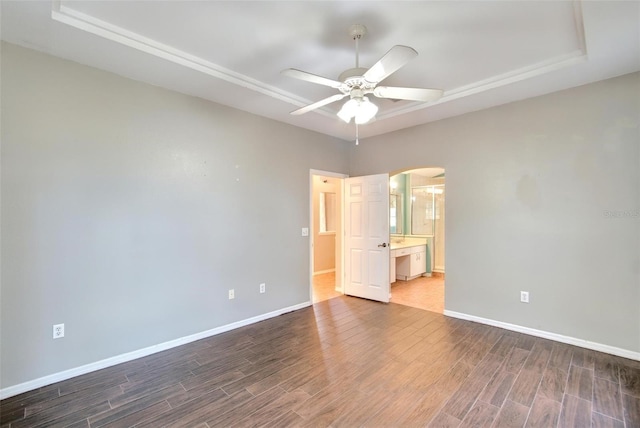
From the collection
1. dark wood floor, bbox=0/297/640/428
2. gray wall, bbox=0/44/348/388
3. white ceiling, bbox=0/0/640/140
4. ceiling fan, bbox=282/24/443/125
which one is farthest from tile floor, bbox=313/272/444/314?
ceiling fan, bbox=282/24/443/125

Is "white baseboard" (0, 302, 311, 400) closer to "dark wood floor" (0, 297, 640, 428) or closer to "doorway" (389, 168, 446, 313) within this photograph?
"dark wood floor" (0, 297, 640, 428)

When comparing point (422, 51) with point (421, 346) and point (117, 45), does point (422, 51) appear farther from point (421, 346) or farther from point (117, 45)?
point (421, 346)

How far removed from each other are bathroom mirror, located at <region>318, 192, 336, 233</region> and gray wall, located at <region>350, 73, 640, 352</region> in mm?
3538

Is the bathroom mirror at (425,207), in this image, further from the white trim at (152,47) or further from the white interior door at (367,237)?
the white trim at (152,47)

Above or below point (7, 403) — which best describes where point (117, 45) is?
above

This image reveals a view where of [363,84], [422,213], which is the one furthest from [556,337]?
[422,213]

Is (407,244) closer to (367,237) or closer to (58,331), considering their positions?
(367,237)

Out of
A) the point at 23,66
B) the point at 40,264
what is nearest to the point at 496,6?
the point at 23,66

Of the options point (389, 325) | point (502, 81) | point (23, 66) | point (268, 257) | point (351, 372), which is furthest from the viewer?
point (268, 257)

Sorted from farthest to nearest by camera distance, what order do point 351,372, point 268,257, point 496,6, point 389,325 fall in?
point 268,257
point 389,325
point 351,372
point 496,6

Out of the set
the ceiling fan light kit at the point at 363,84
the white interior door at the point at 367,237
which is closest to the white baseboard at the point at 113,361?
the white interior door at the point at 367,237

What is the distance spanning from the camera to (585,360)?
9.35ft

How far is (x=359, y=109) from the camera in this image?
246cm

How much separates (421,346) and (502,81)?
2.96 metres
